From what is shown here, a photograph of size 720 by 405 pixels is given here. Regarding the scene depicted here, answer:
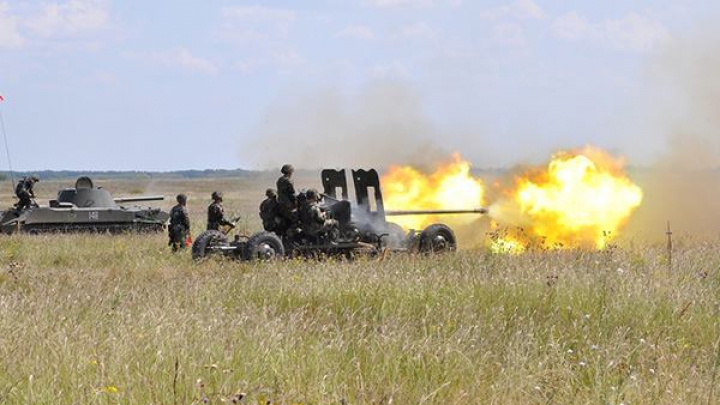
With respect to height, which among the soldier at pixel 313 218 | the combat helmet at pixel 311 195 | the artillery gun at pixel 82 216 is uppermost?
the combat helmet at pixel 311 195

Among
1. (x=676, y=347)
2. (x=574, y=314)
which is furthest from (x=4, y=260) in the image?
(x=676, y=347)

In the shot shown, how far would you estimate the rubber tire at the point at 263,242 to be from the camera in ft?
57.5

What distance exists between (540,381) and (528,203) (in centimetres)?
1669

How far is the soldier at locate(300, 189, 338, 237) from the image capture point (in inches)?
717

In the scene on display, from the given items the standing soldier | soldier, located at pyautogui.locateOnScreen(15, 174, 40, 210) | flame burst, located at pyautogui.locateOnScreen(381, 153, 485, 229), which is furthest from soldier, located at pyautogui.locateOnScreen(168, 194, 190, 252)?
soldier, located at pyautogui.locateOnScreen(15, 174, 40, 210)

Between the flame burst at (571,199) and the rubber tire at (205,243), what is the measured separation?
714 centimetres

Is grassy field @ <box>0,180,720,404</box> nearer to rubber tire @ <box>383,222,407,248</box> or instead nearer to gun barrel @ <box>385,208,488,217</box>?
rubber tire @ <box>383,222,407,248</box>

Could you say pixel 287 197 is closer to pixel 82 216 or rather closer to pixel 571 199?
pixel 571 199

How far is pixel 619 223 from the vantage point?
24469 millimetres

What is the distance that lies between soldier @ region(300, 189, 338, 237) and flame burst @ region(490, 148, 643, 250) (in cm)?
598

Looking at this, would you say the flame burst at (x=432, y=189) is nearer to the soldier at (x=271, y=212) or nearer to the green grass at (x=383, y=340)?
the soldier at (x=271, y=212)

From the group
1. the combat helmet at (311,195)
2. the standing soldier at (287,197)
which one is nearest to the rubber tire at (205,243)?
the standing soldier at (287,197)

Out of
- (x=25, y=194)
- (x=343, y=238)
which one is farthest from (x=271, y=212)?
(x=25, y=194)

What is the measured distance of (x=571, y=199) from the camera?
23531 millimetres
